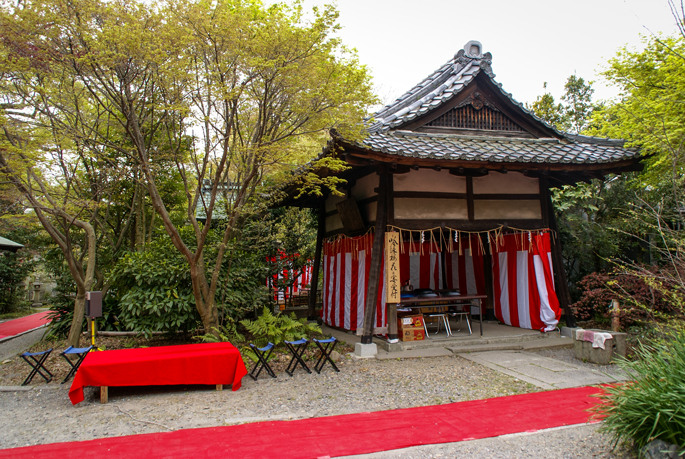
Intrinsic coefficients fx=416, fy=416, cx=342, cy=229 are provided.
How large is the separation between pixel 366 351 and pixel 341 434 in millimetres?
3519

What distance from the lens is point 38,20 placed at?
582 cm

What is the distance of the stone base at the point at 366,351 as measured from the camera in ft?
24.9

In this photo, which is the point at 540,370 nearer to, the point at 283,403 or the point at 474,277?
the point at 283,403

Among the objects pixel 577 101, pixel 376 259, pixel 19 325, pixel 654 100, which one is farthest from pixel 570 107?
pixel 19 325

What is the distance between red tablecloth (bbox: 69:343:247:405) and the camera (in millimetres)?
5273

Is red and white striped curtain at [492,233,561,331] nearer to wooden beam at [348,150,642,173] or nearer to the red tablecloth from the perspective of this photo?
wooden beam at [348,150,642,173]

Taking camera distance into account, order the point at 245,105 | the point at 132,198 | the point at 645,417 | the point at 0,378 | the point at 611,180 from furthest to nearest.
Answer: the point at 611,180, the point at 132,198, the point at 245,105, the point at 0,378, the point at 645,417

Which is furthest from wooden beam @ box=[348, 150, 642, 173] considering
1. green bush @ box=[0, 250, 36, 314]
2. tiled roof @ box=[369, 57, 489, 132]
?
green bush @ box=[0, 250, 36, 314]

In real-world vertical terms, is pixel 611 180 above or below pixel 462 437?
above

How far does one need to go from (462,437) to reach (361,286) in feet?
17.2

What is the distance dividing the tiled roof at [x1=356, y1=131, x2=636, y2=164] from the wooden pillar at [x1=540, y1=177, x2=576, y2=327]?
950mm

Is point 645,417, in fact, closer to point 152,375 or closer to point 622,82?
point 152,375

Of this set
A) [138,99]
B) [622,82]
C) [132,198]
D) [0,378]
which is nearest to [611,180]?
[622,82]

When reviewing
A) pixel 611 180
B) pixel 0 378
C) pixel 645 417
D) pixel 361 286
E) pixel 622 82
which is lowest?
pixel 0 378
